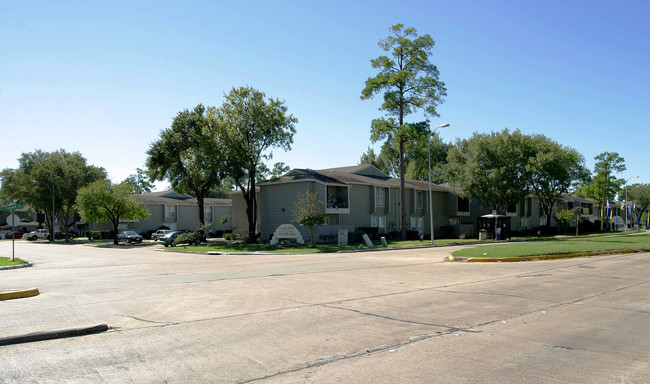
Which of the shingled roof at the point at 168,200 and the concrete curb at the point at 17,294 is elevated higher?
the shingled roof at the point at 168,200

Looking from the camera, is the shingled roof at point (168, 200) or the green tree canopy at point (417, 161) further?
the green tree canopy at point (417, 161)

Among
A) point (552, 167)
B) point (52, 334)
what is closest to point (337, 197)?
point (552, 167)

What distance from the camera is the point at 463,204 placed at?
5675 cm

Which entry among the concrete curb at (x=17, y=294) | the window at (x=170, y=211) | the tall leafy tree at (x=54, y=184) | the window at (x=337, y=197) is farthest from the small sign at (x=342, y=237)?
the tall leafy tree at (x=54, y=184)

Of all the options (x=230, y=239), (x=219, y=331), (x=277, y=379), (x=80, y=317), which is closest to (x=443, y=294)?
(x=219, y=331)

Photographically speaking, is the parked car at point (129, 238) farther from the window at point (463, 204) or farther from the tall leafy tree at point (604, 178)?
the tall leafy tree at point (604, 178)

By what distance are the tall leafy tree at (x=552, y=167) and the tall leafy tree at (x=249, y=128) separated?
83.5 feet

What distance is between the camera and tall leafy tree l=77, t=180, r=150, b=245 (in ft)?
159

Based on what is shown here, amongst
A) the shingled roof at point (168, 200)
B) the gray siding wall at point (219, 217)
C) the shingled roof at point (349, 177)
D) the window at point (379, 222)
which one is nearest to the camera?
the shingled roof at point (349, 177)

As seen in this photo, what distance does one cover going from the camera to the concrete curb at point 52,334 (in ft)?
23.5

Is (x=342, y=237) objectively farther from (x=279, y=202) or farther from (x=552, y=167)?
(x=552, y=167)

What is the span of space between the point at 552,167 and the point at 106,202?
46212 millimetres

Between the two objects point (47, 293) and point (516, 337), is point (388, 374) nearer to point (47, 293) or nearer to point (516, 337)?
point (516, 337)

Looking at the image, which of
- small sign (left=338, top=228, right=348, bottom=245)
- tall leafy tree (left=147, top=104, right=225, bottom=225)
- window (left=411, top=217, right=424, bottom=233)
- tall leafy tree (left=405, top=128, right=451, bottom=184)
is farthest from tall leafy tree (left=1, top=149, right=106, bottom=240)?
tall leafy tree (left=405, top=128, right=451, bottom=184)
